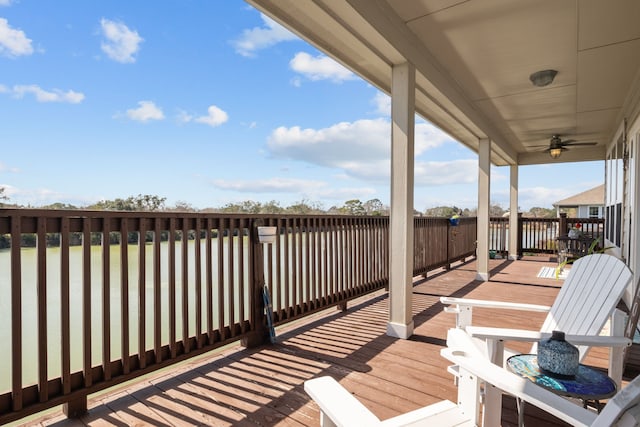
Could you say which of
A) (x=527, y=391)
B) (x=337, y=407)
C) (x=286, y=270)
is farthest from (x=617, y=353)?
(x=286, y=270)

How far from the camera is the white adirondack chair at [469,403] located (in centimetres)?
81

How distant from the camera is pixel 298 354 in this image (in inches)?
107

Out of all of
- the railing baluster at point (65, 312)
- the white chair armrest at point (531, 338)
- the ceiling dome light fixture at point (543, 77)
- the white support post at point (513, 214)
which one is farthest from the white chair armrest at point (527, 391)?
the white support post at point (513, 214)

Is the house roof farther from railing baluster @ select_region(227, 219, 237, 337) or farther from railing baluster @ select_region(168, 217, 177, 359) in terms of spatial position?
railing baluster @ select_region(168, 217, 177, 359)

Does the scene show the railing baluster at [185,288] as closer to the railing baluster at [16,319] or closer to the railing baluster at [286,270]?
the railing baluster at [16,319]

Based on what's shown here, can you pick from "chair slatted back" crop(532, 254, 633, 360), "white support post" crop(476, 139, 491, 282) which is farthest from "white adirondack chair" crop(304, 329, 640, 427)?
"white support post" crop(476, 139, 491, 282)

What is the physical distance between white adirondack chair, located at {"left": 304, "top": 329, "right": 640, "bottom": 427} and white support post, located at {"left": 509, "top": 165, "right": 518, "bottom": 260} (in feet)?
28.3

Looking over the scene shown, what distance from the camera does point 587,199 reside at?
24328 millimetres

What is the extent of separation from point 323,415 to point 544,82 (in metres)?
4.54

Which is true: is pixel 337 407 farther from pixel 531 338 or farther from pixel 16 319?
pixel 16 319

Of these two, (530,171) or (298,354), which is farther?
(530,171)

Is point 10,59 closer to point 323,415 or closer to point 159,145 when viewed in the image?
point 159,145

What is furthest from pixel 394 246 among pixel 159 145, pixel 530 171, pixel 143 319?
pixel 159 145

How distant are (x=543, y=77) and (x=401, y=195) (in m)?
2.40
